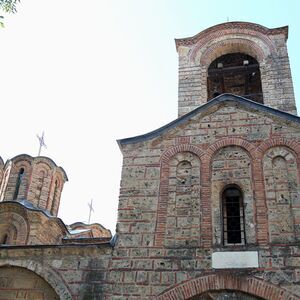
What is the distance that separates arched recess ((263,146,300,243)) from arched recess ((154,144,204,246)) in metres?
1.24

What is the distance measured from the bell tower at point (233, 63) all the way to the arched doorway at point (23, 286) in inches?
211

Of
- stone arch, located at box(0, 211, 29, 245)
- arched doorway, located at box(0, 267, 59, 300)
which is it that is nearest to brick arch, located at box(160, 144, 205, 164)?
arched doorway, located at box(0, 267, 59, 300)

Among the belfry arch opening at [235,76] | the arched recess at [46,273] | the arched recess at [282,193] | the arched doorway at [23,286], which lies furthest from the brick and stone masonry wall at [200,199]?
the belfry arch opening at [235,76]

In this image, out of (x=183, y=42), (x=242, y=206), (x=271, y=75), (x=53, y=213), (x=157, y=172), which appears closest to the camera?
(x=242, y=206)

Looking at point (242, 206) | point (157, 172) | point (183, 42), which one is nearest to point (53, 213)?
point (183, 42)

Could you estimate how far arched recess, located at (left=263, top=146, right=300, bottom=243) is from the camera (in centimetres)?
752

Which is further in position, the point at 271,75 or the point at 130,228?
the point at 271,75

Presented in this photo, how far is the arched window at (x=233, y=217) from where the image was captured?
7.80m

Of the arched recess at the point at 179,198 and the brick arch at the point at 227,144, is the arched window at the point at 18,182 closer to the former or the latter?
the arched recess at the point at 179,198

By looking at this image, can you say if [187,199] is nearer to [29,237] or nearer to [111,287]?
[111,287]

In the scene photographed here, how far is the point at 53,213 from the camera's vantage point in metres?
17.0

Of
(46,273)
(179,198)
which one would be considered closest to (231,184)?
(179,198)

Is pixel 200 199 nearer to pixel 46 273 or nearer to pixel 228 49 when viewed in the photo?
pixel 46 273

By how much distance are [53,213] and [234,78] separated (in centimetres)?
841
